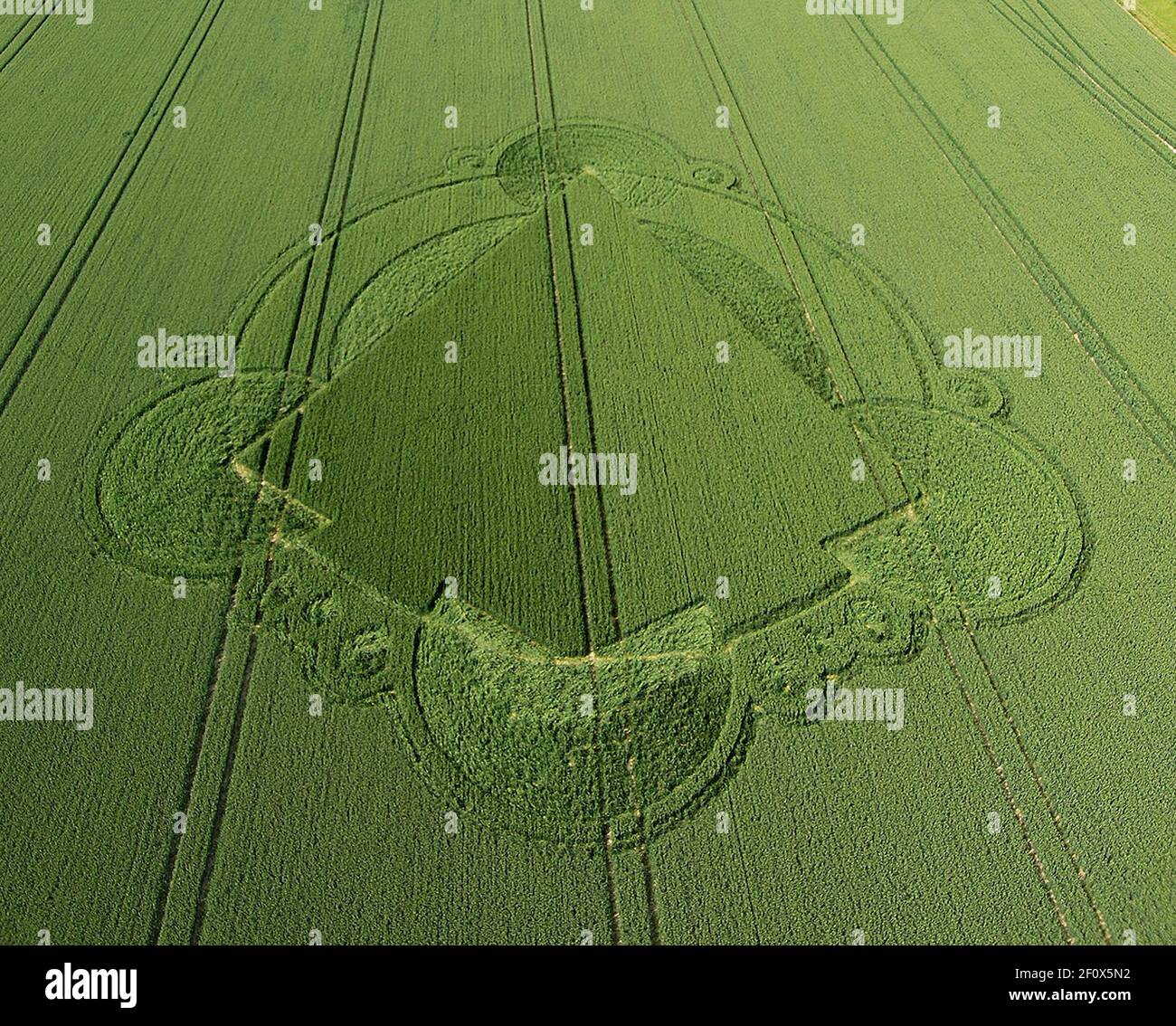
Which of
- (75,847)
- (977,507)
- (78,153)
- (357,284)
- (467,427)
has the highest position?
(78,153)

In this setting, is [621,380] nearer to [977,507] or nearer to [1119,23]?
[977,507]

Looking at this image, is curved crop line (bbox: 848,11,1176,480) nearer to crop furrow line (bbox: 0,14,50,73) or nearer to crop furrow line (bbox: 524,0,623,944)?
crop furrow line (bbox: 524,0,623,944)

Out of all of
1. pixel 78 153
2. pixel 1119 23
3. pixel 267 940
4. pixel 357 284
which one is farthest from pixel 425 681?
pixel 1119 23

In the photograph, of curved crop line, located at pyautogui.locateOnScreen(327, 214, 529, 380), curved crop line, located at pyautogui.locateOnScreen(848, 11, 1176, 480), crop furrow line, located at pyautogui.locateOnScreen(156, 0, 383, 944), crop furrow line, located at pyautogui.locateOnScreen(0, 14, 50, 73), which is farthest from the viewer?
crop furrow line, located at pyautogui.locateOnScreen(0, 14, 50, 73)

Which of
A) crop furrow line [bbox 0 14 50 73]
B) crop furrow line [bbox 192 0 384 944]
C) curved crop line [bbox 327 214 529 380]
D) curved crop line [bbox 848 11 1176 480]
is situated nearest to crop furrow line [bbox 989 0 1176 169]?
curved crop line [bbox 848 11 1176 480]

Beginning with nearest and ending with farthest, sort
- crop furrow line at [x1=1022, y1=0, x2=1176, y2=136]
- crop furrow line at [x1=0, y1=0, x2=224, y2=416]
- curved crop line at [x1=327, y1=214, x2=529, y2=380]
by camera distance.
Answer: crop furrow line at [x1=0, y1=0, x2=224, y2=416] < curved crop line at [x1=327, y1=214, x2=529, y2=380] < crop furrow line at [x1=1022, y1=0, x2=1176, y2=136]

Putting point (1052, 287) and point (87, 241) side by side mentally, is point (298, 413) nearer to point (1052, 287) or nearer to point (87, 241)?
point (87, 241)

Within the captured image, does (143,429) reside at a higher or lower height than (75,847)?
higher

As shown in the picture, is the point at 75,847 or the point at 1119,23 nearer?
the point at 75,847

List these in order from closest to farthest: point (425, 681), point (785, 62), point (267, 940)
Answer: point (267, 940) → point (425, 681) → point (785, 62)

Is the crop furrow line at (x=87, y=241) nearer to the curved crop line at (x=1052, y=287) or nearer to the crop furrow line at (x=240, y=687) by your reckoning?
the crop furrow line at (x=240, y=687)
